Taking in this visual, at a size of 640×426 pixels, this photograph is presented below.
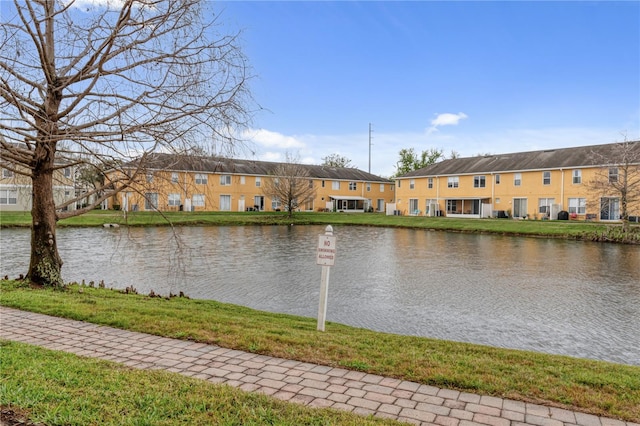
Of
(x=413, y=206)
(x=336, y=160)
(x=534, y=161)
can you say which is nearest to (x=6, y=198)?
(x=413, y=206)

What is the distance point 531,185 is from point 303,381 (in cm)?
4355

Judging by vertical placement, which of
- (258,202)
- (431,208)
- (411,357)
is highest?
(258,202)

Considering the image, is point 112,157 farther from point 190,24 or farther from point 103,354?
point 103,354

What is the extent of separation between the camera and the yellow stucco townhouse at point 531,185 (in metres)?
34.0

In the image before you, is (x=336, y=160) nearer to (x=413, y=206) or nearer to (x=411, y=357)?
(x=413, y=206)

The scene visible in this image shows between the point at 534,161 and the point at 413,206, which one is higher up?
the point at 534,161

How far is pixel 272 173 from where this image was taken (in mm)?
55406

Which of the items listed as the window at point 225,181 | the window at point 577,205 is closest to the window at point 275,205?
the window at point 225,181

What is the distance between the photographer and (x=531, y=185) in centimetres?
4244

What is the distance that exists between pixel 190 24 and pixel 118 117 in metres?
2.04

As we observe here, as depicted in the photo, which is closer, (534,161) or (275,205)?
(534,161)

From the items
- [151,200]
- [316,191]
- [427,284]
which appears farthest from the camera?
[316,191]

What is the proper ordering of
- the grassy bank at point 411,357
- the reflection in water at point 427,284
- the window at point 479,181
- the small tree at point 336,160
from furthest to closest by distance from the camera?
the small tree at point 336,160, the window at point 479,181, the reflection in water at point 427,284, the grassy bank at point 411,357

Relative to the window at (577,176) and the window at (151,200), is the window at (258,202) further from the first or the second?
the window at (151,200)
